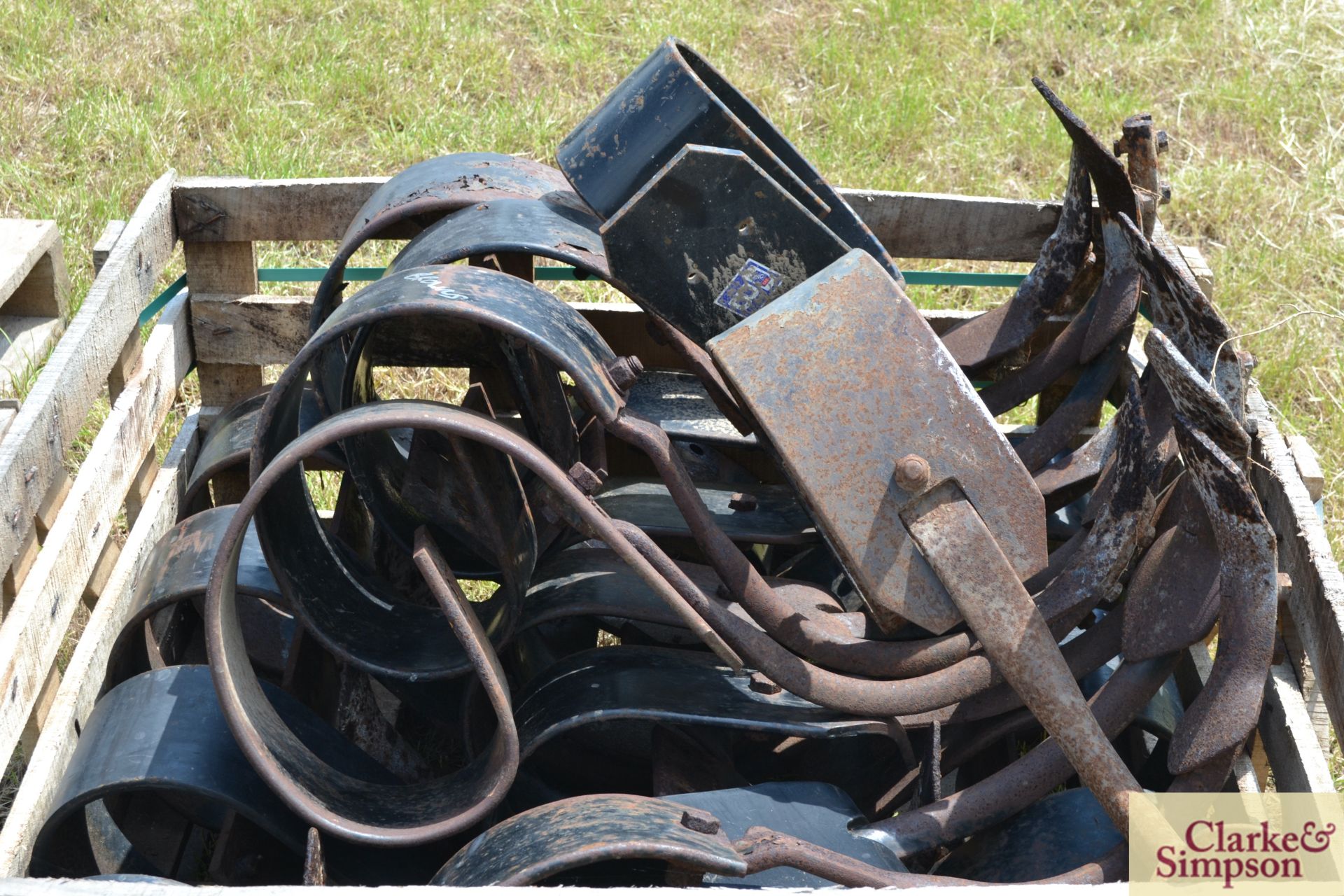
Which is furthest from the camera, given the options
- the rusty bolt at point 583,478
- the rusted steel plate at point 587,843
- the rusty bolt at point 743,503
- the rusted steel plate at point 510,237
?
the rusty bolt at point 743,503

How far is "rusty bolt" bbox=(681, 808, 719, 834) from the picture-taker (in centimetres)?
157

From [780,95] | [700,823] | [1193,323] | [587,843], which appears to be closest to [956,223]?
[1193,323]

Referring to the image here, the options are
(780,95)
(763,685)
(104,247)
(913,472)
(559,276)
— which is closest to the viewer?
(913,472)

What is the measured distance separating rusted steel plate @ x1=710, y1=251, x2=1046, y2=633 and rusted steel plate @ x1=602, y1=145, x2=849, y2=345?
19 cm

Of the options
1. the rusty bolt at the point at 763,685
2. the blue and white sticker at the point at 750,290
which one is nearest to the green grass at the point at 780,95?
the blue and white sticker at the point at 750,290

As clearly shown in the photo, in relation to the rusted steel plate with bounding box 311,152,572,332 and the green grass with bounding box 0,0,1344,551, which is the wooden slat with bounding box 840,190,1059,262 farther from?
the green grass with bounding box 0,0,1344,551

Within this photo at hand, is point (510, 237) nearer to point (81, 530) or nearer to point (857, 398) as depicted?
point (857, 398)

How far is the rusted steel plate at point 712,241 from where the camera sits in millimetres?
1770

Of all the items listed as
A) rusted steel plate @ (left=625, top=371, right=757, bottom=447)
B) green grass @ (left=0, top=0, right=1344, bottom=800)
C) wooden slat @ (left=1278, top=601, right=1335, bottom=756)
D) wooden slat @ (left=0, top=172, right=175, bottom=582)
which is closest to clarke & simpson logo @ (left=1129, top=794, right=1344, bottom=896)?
wooden slat @ (left=1278, top=601, right=1335, bottom=756)

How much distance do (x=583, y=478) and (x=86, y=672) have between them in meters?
1.02

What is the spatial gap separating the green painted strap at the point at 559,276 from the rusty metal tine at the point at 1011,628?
1.23 m

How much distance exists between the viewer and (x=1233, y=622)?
1.66 m

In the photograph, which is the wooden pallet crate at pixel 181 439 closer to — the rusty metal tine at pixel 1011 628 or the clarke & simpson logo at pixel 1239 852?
the clarke & simpson logo at pixel 1239 852

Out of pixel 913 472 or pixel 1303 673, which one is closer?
pixel 913 472
